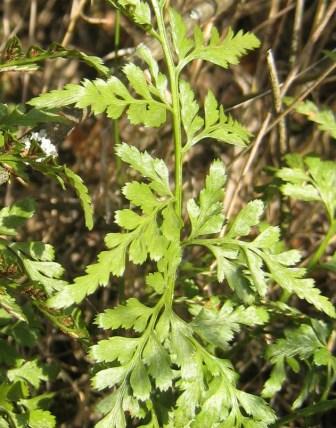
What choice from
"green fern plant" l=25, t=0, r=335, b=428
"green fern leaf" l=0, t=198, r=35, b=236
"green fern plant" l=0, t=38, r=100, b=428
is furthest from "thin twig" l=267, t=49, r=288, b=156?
"green fern leaf" l=0, t=198, r=35, b=236

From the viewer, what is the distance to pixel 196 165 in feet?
10.5

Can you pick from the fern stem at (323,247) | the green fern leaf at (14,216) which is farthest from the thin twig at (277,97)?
the green fern leaf at (14,216)

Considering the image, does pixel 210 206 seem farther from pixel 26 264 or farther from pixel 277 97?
pixel 277 97

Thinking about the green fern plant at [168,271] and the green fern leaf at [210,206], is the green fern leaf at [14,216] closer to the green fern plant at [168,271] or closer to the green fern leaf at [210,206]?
the green fern plant at [168,271]

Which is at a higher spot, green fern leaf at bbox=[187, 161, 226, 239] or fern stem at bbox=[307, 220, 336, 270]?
green fern leaf at bbox=[187, 161, 226, 239]

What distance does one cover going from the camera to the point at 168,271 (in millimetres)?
1742

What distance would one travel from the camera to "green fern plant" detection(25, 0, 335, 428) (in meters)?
1.69

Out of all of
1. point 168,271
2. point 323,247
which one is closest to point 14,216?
point 168,271

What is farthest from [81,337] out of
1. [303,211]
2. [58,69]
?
[58,69]

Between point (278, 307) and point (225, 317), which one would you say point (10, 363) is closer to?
point (225, 317)

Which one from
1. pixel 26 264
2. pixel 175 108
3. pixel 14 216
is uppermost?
pixel 175 108

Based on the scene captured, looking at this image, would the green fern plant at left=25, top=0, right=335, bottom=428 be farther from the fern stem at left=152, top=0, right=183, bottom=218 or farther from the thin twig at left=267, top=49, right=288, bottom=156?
the thin twig at left=267, top=49, right=288, bottom=156

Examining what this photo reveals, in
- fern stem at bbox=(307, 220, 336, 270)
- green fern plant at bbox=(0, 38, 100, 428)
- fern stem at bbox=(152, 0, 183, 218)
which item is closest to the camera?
green fern plant at bbox=(0, 38, 100, 428)

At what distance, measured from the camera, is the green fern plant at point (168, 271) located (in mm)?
1693
